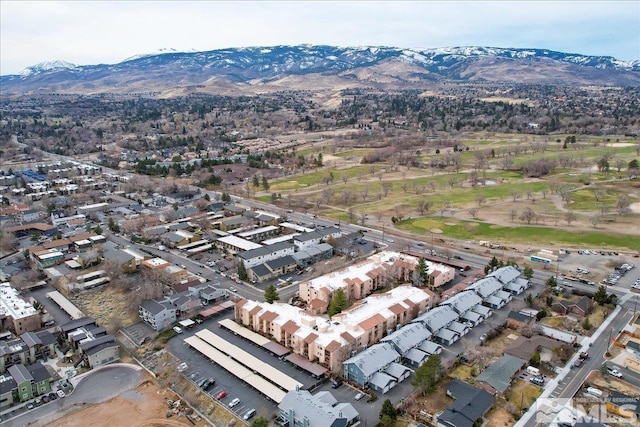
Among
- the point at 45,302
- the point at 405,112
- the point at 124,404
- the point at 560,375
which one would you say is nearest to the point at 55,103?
the point at 405,112

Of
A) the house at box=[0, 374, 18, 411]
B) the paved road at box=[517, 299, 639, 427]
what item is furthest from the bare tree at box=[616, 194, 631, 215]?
the house at box=[0, 374, 18, 411]

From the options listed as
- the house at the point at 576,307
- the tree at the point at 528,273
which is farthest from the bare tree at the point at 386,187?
the house at the point at 576,307

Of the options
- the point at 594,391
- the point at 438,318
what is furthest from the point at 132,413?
the point at 594,391

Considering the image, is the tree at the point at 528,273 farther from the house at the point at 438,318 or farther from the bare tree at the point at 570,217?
the bare tree at the point at 570,217

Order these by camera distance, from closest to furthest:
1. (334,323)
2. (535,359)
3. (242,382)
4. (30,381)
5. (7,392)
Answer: (7,392)
(30,381)
(242,382)
(535,359)
(334,323)

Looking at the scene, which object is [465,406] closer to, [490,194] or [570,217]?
[570,217]

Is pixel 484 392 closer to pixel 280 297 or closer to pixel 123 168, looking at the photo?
pixel 280 297

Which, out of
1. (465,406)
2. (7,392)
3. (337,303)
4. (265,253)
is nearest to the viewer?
(465,406)
